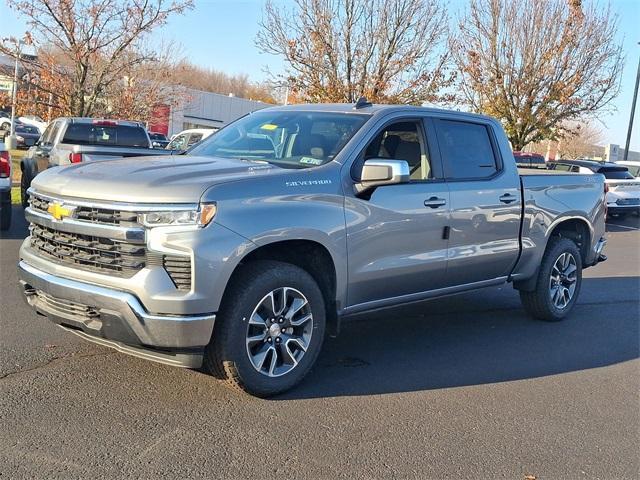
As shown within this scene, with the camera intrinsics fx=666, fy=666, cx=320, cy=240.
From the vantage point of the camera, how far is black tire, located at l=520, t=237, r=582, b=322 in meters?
6.59

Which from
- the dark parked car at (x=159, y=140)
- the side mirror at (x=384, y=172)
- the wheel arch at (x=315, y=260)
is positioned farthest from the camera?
the dark parked car at (x=159, y=140)

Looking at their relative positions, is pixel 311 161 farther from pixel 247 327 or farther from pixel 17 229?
pixel 17 229

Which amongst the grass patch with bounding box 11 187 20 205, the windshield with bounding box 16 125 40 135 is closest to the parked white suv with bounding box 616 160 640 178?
the grass patch with bounding box 11 187 20 205

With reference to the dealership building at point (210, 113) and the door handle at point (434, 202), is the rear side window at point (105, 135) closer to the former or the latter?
the door handle at point (434, 202)

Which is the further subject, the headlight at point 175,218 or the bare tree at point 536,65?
the bare tree at point 536,65

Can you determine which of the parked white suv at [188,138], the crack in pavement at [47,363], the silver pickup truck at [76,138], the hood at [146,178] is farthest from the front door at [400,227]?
the parked white suv at [188,138]

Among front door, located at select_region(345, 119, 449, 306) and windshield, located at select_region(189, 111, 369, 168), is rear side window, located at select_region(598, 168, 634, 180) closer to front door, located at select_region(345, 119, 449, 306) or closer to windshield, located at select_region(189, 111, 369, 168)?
front door, located at select_region(345, 119, 449, 306)

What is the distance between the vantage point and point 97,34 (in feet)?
52.6

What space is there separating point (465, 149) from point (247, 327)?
9.03 ft

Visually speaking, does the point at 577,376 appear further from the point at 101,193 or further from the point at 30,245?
the point at 30,245

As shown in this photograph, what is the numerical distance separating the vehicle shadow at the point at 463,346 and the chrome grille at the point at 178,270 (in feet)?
3.52

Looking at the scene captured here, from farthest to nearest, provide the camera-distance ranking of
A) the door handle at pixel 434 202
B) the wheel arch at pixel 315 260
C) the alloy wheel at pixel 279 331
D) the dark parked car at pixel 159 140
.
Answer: the dark parked car at pixel 159 140 → the door handle at pixel 434 202 → the wheel arch at pixel 315 260 → the alloy wheel at pixel 279 331

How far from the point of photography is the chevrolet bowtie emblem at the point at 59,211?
4109 millimetres

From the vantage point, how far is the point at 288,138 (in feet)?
16.9
